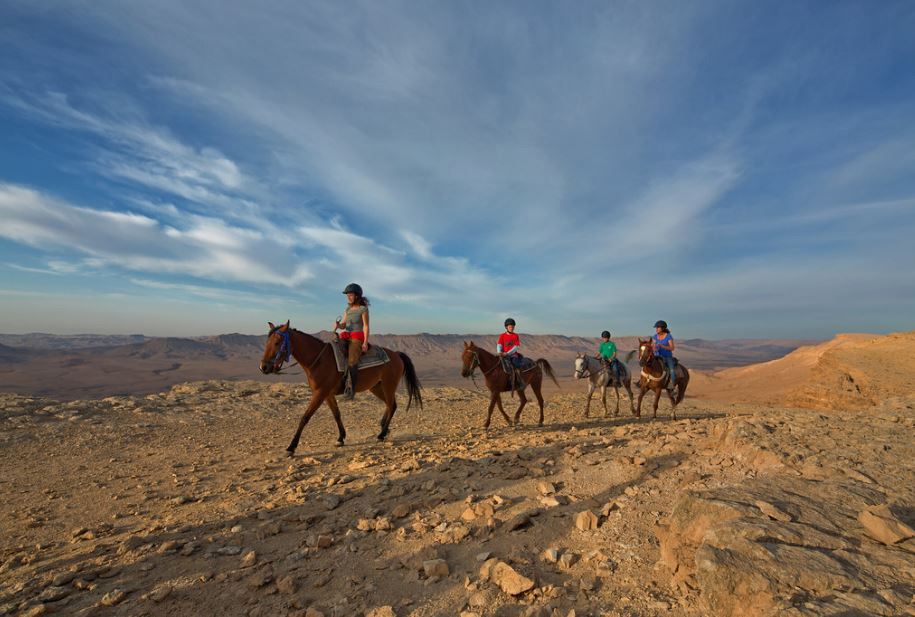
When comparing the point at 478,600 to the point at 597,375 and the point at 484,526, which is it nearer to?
the point at 484,526

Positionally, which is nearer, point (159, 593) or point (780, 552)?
point (780, 552)

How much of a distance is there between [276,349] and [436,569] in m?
5.54

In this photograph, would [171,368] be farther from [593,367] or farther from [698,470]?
[698,470]

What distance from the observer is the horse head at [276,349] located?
7.22 meters

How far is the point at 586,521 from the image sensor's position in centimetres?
348

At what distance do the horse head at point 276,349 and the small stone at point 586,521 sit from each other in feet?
19.4

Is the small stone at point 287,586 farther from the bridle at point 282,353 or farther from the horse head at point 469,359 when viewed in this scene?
the horse head at point 469,359

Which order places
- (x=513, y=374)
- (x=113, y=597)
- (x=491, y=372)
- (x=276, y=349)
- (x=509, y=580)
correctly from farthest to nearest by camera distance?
1. (x=513, y=374)
2. (x=491, y=372)
3. (x=276, y=349)
4. (x=113, y=597)
5. (x=509, y=580)

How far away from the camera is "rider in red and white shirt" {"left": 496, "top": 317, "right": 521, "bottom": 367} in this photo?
1071 centimetres

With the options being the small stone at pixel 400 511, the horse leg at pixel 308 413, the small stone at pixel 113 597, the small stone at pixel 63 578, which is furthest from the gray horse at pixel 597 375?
the small stone at pixel 63 578

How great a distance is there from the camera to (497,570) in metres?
2.84

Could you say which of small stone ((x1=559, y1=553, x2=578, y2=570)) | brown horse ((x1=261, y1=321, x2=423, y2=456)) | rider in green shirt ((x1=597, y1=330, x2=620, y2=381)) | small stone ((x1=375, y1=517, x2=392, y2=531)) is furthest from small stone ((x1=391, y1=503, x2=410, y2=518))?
rider in green shirt ((x1=597, y1=330, x2=620, y2=381))

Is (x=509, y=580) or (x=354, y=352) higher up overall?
(x=354, y=352)

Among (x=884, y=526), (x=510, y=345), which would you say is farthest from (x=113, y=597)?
(x=510, y=345)
